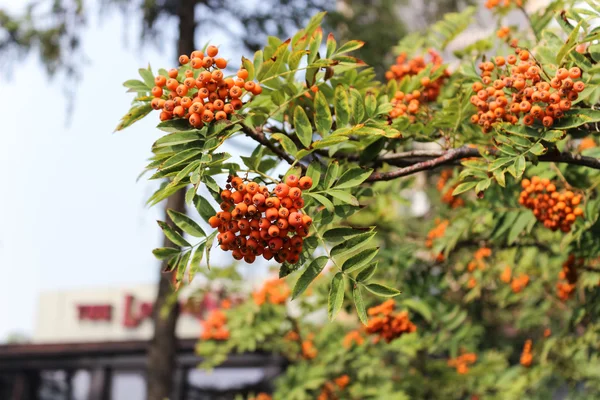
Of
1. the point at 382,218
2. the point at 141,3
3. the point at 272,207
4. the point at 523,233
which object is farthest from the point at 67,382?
the point at 272,207

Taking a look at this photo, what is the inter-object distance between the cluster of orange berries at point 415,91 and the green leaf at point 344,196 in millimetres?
562

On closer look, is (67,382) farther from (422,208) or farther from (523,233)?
(523,233)

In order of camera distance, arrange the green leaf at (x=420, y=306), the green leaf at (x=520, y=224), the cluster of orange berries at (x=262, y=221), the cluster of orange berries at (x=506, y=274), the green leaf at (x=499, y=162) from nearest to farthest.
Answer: the cluster of orange berries at (x=262, y=221)
the green leaf at (x=499, y=162)
the green leaf at (x=520, y=224)
the green leaf at (x=420, y=306)
the cluster of orange berries at (x=506, y=274)

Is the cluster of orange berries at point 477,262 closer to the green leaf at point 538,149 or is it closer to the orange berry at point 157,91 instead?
the green leaf at point 538,149

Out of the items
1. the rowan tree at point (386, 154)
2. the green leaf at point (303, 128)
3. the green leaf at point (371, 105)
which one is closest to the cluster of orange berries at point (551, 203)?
the rowan tree at point (386, 154)

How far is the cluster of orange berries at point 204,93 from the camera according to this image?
6.02 ft

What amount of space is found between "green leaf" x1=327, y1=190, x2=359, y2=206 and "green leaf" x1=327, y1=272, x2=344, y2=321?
214 mm

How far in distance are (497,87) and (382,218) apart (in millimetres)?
3076

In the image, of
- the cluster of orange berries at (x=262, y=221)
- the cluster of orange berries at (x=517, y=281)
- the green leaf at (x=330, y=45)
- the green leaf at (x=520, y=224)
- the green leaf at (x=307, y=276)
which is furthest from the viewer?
the cluster of orange berries at (x=517, y=281)

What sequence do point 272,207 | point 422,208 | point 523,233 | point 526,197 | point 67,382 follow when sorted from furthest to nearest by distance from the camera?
point 422,208 < point 67,382 < point 523,233 < point 526,197 < point 272,207

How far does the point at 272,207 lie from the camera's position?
68.1 inches

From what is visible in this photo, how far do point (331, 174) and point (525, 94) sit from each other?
63cm

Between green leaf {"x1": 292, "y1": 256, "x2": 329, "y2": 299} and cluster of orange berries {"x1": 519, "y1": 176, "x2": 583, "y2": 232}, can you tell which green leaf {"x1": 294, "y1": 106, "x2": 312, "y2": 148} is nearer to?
green leaf {"x1": 292, "y1": 256, "x2": 329, "y2": 299}

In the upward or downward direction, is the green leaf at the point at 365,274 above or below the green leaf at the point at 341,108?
below
